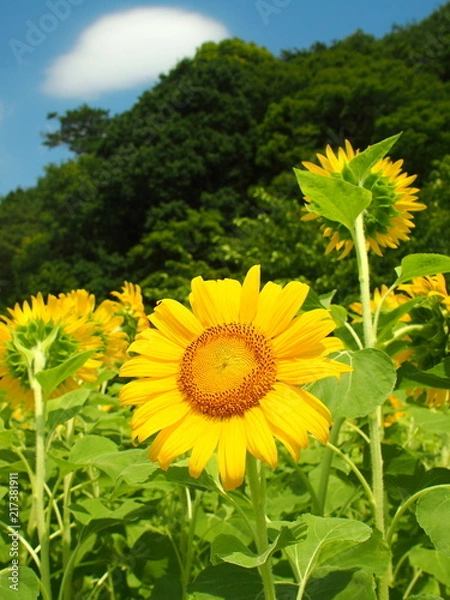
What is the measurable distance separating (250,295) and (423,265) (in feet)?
1.13

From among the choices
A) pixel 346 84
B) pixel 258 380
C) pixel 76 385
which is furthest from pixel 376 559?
pixel 346 84

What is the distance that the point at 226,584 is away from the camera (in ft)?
2.71

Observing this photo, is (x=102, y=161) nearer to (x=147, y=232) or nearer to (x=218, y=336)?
(x=147, y=232)

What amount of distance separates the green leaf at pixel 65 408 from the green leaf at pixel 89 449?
50mm

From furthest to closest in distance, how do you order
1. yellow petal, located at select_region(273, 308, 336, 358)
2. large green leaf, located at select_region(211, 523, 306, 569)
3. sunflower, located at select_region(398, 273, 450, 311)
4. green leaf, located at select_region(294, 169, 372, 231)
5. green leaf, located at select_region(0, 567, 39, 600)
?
sunflower, located at select_region(398, 273, 450, 311), green leaf, located at select_region(294, 169, 372, 231), green leaf, located at select_region(0, 567, 39, 600), yellow petal, located at select_region(273, 308, 336, 358), large green leaf, located at select_region(211, 523, 306, 569)

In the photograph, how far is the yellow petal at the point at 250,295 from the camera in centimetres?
84

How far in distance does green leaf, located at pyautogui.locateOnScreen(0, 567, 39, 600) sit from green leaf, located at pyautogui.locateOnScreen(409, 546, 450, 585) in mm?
621

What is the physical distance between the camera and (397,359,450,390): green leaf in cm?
102

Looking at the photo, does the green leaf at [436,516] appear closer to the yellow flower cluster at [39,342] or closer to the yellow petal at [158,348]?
the yellow petal at [158,348]

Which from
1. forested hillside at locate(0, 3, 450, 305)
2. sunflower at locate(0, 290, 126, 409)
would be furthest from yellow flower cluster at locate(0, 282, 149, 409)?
forested hillside at locate(0, 3, 450, 305)

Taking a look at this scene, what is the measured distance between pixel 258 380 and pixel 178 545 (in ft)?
2.63

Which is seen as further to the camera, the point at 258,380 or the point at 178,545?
the point at 178,545

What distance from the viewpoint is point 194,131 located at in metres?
19.4

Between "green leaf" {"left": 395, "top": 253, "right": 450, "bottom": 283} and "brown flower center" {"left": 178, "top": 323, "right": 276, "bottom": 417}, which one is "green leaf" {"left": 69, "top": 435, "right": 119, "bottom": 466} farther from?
"green leaf" {"left": 395, "top": 253, "right": 450, "bottom": 283}
